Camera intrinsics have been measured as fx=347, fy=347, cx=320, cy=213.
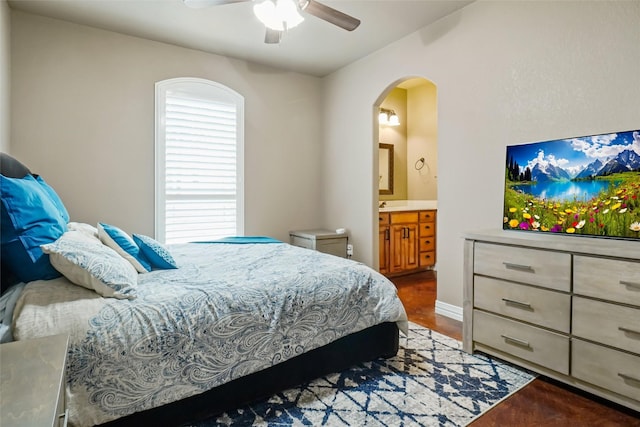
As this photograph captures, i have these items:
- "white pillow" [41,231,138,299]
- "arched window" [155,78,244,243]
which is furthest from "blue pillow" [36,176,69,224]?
"arched window" [155,78,244,243]

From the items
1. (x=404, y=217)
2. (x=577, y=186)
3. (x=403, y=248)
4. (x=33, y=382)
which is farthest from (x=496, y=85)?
(x=33, y=382)

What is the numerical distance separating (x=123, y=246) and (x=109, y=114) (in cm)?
193

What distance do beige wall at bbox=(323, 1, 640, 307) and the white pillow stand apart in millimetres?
2629

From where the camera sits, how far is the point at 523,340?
2111mm

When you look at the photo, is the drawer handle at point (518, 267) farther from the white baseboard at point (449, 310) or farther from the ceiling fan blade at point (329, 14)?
the ceiling fan blade at point (329, 14)

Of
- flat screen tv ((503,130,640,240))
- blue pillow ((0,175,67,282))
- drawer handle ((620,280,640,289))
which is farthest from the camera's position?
flat screen tv ((503,130,640,240))

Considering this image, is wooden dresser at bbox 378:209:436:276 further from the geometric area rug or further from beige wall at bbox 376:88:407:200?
the geometric area rug

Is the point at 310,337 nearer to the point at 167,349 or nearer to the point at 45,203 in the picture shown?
the point at 167,349

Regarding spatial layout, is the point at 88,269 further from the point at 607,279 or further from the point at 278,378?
the point at 607,279

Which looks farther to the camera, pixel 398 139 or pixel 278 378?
pixel 398 139

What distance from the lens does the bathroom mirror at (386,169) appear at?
5.37 metres

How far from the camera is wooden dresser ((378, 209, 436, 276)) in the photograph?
4.54m

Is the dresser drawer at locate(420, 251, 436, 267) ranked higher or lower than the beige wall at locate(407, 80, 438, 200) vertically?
lower

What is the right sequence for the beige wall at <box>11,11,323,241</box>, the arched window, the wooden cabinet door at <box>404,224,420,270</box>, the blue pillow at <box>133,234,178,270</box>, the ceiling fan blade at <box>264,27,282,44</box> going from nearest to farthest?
the blue pillow at <box>133,234,178,270</box> → the ceiling fan blade at <box>264,27,282,44</box> → the beige wall at <box>11,11,323,241</box> → the arched window → the wooden cabinet door at <box>404,224,420,270</box>
